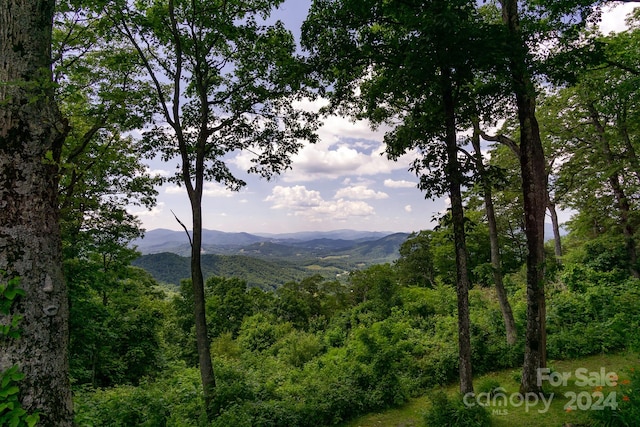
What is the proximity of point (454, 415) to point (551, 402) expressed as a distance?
7.00 feet

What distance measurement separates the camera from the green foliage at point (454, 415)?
5.37 m

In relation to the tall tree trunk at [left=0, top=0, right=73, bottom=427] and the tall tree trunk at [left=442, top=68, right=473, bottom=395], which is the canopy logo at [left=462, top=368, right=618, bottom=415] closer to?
the tall tree trunk at [left=442, top=68, right=473, bottom=395]

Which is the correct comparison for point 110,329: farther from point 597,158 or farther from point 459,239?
point 597,158

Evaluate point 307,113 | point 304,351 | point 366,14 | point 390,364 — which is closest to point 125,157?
point 307,113

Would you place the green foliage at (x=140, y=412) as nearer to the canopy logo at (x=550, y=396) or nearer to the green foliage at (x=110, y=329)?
the green foliage at (x=110, y=329)

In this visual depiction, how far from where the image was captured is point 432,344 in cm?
1055

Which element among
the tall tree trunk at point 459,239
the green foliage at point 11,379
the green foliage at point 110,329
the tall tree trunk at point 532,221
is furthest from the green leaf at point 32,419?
the tall tree trunk at point 532,221

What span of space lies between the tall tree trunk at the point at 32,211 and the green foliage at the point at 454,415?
5.63 meters

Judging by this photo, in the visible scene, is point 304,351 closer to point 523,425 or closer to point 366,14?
point 523,425

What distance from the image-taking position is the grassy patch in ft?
17.8

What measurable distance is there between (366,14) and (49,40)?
5.28 metres

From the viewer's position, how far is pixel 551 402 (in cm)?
591

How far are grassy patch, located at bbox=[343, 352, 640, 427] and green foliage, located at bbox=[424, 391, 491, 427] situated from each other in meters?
0.27

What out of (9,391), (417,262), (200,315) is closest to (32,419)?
(9,391)
